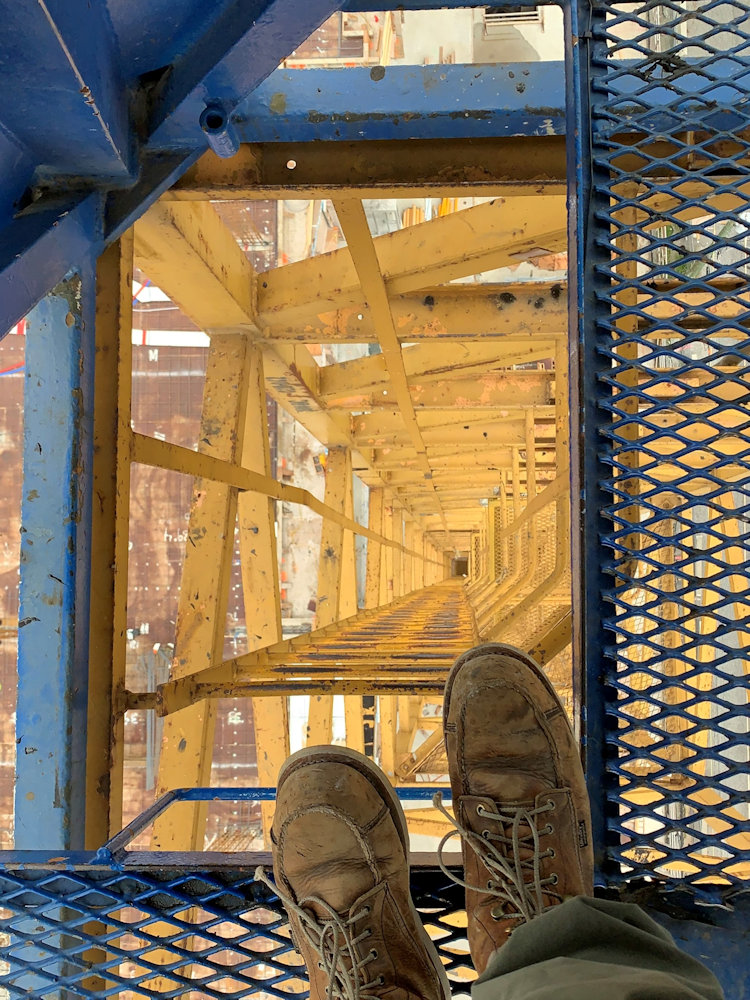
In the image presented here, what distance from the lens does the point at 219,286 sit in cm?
274

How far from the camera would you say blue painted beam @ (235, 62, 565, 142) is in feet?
5.64

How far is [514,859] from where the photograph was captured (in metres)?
1.35

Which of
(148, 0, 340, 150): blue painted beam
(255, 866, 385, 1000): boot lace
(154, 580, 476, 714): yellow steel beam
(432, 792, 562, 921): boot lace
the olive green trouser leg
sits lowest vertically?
(255, 866, 385, 1000): boot lace

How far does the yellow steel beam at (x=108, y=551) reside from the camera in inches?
69.9

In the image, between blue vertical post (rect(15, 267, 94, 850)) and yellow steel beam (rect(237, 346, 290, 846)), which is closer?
blue vertical post (rect(15, 267, 94, 850))

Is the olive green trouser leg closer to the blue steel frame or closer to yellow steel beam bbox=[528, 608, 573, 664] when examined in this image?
the blue steel frame

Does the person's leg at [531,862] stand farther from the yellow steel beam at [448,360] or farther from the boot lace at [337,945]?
the yellow steel beam at [448,360]

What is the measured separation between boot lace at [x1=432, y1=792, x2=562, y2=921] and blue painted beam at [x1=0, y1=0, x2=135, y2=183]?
132 centimetres

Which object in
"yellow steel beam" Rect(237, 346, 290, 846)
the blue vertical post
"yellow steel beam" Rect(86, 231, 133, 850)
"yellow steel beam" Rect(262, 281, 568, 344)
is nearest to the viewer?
the blue vertical post

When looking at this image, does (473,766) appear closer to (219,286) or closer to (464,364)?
(219,286)

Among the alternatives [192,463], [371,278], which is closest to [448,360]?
[371,278]

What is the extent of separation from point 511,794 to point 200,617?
144cm

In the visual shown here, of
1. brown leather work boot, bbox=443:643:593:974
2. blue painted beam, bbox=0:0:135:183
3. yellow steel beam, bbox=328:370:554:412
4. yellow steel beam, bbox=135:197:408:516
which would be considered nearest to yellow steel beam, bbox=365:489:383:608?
yellow steel beam, bbox=328:370:554:412

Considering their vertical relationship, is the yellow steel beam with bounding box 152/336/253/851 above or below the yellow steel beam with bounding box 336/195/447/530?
below
